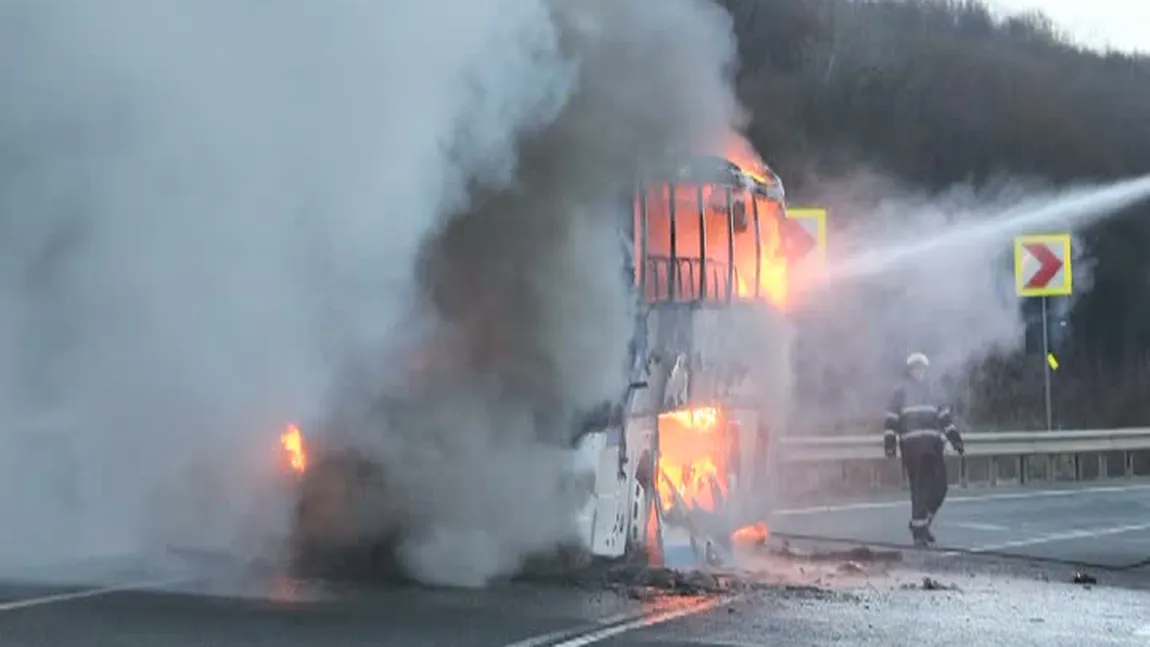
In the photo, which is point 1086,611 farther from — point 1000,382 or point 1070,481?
point 1000,382

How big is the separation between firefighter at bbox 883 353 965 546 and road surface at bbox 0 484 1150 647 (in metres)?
2.35

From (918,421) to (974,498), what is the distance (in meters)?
5.34

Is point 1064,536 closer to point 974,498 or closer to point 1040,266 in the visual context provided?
point 974,498

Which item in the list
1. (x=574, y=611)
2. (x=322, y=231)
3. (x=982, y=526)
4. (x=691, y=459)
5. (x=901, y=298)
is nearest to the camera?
(x=574, y=611)

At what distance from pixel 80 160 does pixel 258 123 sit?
0.98m

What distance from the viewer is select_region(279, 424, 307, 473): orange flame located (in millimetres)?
9164

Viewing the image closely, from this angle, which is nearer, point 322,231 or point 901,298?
point 322,231

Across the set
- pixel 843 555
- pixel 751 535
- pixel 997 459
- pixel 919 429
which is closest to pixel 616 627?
pixel 751 535

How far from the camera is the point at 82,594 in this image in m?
8.45

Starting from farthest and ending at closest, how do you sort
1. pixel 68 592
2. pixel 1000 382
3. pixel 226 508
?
1. pixel 1000 382
2. pixel 226 508
3. pixel 68 592

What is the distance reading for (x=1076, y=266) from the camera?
38.8 metres

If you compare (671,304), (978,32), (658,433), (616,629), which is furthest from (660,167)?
(978,32)

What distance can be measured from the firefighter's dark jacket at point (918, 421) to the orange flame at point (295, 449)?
562cm

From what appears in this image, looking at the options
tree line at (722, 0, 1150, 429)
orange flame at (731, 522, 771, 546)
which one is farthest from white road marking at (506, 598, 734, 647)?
tree line at (722, 0, 1150, 429)
